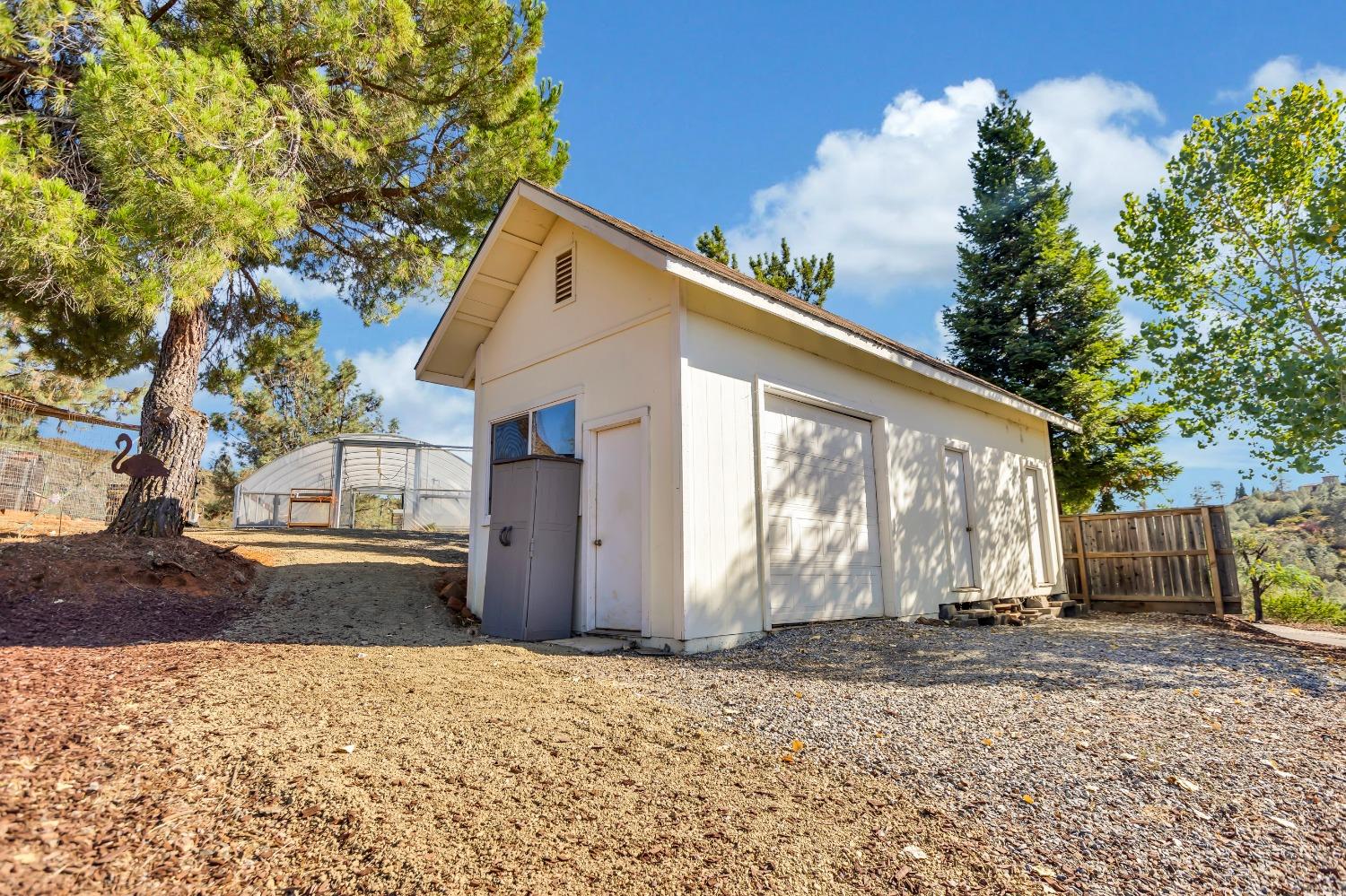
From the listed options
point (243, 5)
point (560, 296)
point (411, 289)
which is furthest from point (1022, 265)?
point (243, 5)

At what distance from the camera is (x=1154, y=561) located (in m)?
11.2

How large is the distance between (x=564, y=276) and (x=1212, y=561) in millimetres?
10631

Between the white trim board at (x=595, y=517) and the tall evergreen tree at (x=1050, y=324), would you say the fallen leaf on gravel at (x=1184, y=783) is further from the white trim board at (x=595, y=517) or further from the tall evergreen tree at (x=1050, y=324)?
the tall evergreen tree at (x=1050, y=324)

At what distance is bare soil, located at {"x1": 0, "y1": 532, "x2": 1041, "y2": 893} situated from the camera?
2127mm

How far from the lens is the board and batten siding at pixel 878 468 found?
637 cm

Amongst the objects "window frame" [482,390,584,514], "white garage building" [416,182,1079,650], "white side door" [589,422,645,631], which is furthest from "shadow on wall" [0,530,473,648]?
"window frame" [482,390,584,514]

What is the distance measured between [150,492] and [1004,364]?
16.5 m

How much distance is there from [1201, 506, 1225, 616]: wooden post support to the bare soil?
407 inches

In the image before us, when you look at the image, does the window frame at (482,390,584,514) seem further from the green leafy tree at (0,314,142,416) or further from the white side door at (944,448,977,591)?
the green leafy tree at (0,314,142,416)

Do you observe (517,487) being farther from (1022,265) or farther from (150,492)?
(1022,265)

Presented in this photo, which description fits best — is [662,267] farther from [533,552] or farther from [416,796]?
[416,796]

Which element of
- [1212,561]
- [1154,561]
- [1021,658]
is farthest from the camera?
[1154,561]

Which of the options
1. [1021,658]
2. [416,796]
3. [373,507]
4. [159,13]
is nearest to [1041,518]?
[1021,658]

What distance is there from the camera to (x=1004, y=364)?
622 inches
